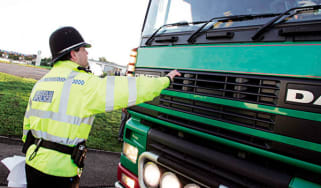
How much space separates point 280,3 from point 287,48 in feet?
1.80

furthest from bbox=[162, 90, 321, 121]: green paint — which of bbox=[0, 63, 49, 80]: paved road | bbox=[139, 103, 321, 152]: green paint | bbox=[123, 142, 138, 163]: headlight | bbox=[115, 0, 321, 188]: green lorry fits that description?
bbox=[0, 63, 49, 80]: paved road

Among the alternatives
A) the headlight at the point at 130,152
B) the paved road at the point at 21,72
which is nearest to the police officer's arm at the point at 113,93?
the headlight at the point at 130,152

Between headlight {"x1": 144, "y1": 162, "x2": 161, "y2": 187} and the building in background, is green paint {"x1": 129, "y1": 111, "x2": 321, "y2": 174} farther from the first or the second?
the building in background

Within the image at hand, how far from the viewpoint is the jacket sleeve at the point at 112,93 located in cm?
173

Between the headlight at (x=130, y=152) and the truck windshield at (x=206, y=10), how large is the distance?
1419mm

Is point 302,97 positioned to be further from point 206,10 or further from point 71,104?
point 71,104

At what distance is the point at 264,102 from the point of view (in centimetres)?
162

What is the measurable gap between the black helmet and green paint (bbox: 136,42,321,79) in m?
0.87

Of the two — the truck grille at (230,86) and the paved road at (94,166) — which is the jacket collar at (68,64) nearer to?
the truck grille at (230,86)

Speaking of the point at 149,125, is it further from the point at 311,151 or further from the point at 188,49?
the point at 311,151

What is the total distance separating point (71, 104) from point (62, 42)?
625 mm

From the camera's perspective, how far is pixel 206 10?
231cm

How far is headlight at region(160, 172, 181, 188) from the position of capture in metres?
2.00

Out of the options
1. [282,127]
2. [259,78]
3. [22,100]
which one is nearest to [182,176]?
[282,127]
